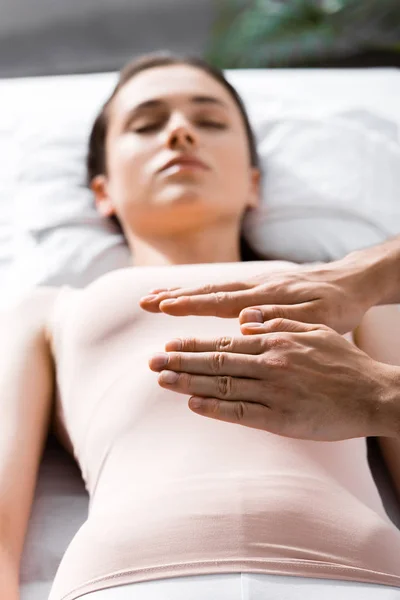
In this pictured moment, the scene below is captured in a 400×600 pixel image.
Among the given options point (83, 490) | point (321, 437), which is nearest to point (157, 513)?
point (321, 437)

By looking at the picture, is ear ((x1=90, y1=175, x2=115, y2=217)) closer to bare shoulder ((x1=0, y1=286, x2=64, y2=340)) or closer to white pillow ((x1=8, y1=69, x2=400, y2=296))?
white pillow ((x1=8, y1=69, x2=400, y2=296))

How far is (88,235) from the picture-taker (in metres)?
1.48

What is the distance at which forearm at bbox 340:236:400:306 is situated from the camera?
3.52 ft

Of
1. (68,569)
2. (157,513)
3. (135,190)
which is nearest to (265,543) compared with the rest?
(157,513)

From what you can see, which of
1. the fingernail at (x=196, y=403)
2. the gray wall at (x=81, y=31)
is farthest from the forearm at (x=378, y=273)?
the gray wall at (x=81, y=31)

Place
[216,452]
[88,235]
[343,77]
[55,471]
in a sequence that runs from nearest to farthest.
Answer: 1. [216,452]
2. [55,471]
3. [88,235]
4. [343,77]

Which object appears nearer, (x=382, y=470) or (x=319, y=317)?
(x=319, y=317)

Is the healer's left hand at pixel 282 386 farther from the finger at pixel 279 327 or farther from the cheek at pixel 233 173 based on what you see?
the cheek at pixel 233 173

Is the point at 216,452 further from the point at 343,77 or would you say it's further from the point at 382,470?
the point at 343,77

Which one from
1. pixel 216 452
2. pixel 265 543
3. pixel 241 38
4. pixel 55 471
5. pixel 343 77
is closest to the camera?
pixel 265 543

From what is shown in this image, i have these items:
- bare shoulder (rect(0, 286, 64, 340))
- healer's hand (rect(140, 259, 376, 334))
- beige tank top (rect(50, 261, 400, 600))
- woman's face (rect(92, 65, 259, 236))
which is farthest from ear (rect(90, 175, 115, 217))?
healer's hand (rect(140, 259, 376, 334))

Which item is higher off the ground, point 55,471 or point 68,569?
A: point 68,569

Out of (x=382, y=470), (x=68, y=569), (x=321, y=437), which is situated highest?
(x=321, y=437)

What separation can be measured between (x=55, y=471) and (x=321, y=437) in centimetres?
51
